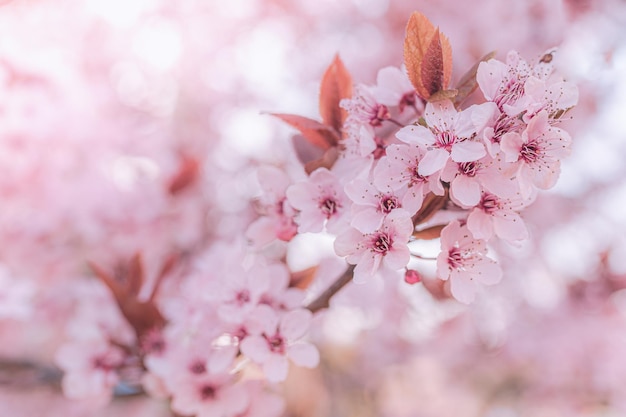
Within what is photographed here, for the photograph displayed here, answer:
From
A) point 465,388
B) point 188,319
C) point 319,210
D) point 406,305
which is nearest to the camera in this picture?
point 319,210

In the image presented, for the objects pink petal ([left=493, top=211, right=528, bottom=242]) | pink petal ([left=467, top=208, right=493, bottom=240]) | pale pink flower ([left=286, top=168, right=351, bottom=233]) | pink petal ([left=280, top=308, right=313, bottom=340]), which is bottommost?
pink petal ([left=280, top=308, right=313, bottom=340])

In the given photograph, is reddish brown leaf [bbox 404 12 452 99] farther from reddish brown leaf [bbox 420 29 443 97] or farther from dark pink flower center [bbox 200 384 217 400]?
dark pink flower center [bbox 200 384 217 400]

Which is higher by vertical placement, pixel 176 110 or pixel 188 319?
pixel 188 319

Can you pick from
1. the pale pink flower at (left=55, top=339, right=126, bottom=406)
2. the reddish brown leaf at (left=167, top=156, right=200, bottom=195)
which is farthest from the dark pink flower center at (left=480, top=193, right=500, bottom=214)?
the reddish brown leaf at (left=167, top=156, right=200, bottom=195)

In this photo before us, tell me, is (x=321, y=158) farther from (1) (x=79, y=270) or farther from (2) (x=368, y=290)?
(2) (x=368, y=290)

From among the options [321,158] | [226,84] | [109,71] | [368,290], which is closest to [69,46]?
[109,71]

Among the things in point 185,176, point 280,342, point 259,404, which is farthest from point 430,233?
point 185,176

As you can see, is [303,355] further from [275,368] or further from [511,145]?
[511,145]
